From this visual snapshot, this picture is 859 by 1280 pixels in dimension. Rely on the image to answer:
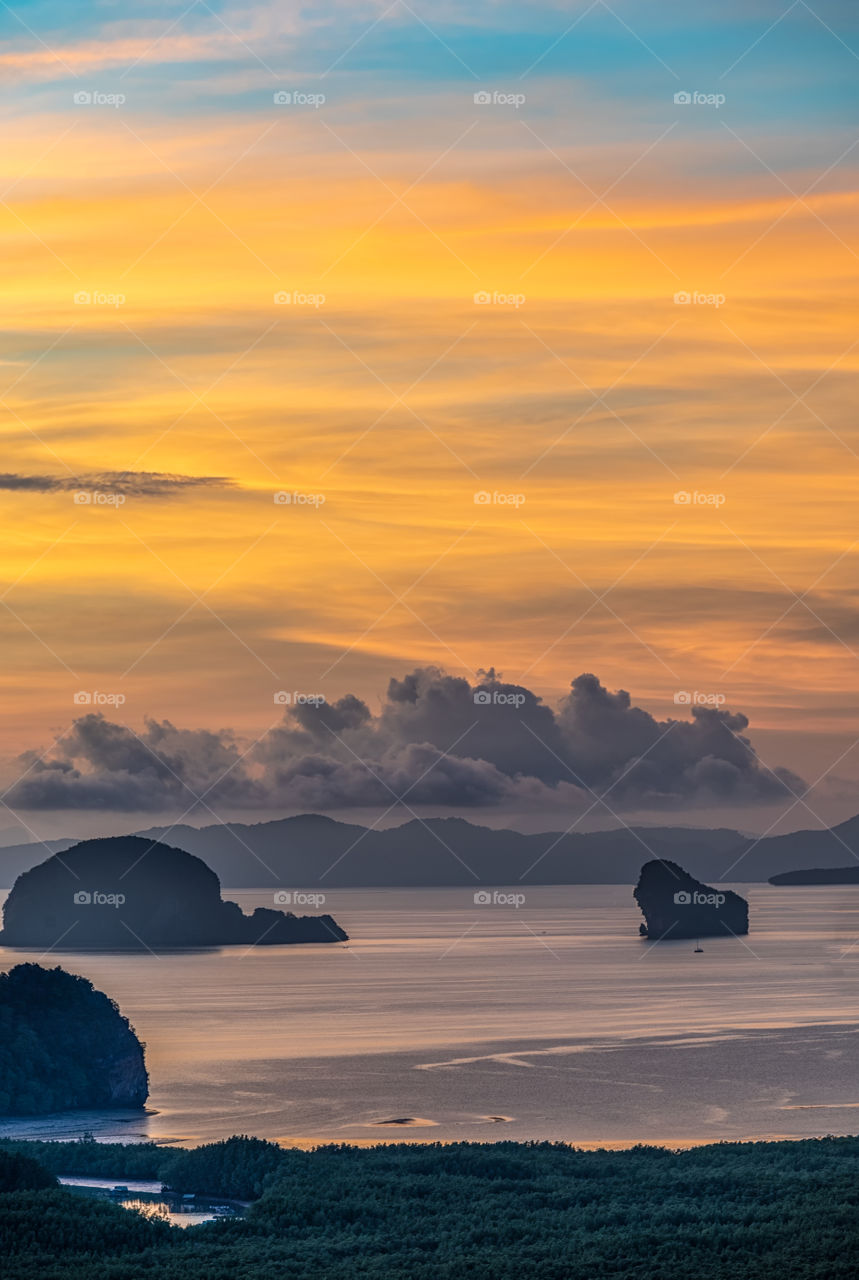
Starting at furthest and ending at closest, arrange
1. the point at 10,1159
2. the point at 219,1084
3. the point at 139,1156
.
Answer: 1. the point at 219,1084
2. the point at 139,1156
3. the point at 10,1159

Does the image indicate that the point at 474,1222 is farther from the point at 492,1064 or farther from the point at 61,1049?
the point at 492,1064

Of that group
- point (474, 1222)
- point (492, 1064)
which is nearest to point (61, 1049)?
point (492, 1064)

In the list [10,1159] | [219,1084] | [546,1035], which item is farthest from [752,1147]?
[546,1035]

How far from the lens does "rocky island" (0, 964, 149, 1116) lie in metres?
91.8

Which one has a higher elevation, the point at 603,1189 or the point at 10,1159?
the point at 10,1159

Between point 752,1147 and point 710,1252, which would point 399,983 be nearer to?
point 752,1147

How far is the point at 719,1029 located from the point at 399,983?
60.5m

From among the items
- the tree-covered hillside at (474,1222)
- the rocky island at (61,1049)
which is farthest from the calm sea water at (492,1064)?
the tree-covered hillside at (474,1222)

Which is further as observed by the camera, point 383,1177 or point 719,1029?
point 719,1029

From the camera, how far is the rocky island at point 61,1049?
91.8 m

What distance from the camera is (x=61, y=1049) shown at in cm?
9556

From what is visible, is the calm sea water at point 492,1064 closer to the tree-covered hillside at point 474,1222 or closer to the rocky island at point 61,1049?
the rocky island at point 61,1049

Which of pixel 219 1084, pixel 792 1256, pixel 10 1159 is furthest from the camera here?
pixel 219 1084

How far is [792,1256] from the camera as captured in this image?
4825 centimetres
